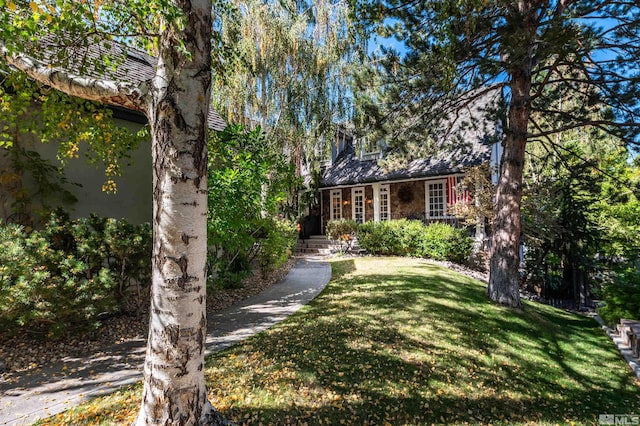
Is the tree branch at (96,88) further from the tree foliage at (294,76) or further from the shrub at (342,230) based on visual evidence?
the shrub at (342,230)

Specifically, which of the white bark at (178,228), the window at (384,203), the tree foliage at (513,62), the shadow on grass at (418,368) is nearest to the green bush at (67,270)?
the shadow on grass at (418,368)

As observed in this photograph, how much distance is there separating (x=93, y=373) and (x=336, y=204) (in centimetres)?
1664

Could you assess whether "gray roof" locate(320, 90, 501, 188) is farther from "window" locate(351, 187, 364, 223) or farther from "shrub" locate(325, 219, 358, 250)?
"shrub" locate(325, 219, 358, 250)

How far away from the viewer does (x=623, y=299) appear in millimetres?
6922

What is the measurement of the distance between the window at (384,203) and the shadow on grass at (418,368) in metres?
10.9

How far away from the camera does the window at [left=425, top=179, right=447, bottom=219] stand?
1577 centimetres

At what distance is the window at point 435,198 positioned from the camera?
1577 cm

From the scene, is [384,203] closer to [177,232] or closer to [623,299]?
[623,299]

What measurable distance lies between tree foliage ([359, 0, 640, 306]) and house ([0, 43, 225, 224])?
5.70 metres

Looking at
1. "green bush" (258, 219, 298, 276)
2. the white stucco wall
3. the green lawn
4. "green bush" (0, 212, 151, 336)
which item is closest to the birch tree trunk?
the green lawn

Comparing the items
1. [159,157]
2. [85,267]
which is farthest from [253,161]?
[159,157]

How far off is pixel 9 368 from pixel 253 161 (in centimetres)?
502

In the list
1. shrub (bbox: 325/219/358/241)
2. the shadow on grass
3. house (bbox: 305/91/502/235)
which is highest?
house (bbox: 305/91/502/235)

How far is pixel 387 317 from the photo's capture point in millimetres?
5703
